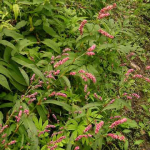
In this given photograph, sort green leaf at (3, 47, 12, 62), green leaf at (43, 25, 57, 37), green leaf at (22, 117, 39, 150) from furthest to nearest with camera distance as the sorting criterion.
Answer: green leaf at (43, 25, 57, 37), green leaf at (3, 47, 12, 62), green leaf at (22, 117, 39, 150)

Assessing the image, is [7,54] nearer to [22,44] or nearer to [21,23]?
[22,44]

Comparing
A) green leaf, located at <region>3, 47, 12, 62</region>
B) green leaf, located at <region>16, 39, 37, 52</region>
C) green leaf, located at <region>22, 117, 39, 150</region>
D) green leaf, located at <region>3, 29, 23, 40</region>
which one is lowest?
green leaf, located at <region>22, 117, 39, 150</region>

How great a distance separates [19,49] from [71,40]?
92 cm

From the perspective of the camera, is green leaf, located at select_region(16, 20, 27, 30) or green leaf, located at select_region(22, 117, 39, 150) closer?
green leaf, located at select_region(22, 117, 39, 150)

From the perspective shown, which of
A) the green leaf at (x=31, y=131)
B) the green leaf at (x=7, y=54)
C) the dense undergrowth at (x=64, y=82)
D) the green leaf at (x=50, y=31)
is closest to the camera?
the green leaf at (x=31, y=131)

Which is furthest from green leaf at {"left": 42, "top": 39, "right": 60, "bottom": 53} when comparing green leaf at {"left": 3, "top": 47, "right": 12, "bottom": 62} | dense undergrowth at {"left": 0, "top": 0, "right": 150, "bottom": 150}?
green leaf at {"left": 3, "top": 47, "right": 12, "bottom": 62}

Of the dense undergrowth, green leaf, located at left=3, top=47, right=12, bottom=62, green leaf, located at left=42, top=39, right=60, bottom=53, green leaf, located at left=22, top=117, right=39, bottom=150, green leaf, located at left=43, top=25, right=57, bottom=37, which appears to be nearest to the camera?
green leaf, located at left=22, top=117, right=39, bottom=150

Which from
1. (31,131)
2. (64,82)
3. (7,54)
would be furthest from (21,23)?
A: (31,131)

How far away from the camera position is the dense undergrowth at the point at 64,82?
7.02 ft

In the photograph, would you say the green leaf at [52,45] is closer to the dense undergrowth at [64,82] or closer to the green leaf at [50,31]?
the dense undergrowth at [64,82]

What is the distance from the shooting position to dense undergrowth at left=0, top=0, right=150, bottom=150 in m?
2.14

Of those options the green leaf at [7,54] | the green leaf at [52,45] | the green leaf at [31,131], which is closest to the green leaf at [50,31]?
the green leaf at [52,45]

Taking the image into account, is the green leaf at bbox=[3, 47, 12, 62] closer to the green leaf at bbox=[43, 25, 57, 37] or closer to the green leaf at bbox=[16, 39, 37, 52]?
the green leaf at bbox=[16, 39, 37, 52]

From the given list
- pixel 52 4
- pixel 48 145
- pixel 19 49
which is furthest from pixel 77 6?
pixel 48 145
